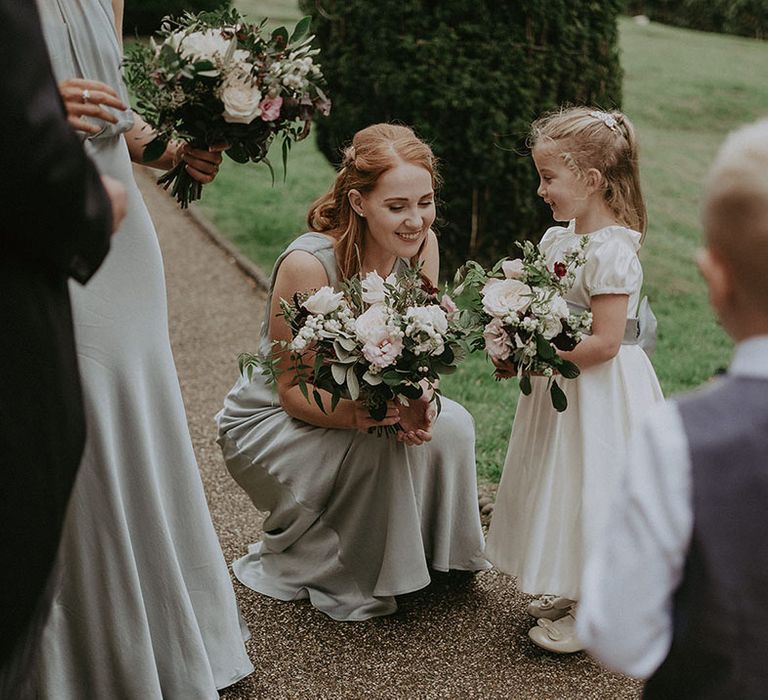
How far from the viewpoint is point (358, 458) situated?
3.59 meters

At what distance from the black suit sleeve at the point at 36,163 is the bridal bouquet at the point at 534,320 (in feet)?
4.95

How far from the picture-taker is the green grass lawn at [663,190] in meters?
6.15

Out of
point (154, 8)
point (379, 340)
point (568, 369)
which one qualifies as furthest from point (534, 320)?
point (154, 8)

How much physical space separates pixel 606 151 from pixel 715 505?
1955 millimetres

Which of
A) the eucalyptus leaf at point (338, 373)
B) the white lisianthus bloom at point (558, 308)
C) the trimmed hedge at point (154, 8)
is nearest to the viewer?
the white lisianthus bloom at point (558, 308)

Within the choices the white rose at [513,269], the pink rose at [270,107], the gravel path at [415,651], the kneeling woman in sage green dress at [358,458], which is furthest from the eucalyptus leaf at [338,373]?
the gravel path at [415,651]

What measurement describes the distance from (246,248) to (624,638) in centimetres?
744

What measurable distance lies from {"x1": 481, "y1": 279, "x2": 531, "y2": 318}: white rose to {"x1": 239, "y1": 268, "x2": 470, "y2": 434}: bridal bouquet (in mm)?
138

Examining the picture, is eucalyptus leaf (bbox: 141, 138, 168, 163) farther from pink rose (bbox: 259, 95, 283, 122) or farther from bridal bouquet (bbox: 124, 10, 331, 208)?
pink rose (bbox: 259, 95, 283, 122)

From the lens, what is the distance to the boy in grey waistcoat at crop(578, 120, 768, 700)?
63.6 inches

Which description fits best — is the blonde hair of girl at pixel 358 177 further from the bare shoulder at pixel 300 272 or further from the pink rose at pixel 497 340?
the pink rose at pixel 497 340

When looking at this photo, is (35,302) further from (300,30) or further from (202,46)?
(300,30)

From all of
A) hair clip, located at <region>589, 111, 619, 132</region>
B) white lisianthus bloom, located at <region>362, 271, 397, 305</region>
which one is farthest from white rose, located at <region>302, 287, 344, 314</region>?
hair clip, located at <region>589, 111, 619, 132</region>

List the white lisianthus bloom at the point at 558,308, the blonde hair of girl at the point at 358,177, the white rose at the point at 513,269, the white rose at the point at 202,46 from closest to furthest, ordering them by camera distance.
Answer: the white rose at the point at 202,46 → the white lisianthus bloom at the point at 558,308 → the white rose at the point at 513,269 → the blonde hair of girl at the point at 358,177
